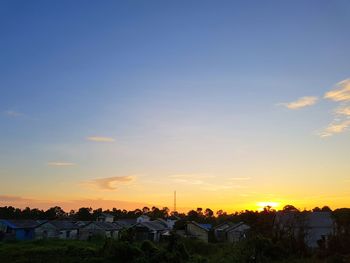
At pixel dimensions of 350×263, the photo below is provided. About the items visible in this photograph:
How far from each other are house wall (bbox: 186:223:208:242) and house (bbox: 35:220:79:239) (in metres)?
17.6

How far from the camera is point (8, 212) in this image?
319 feet

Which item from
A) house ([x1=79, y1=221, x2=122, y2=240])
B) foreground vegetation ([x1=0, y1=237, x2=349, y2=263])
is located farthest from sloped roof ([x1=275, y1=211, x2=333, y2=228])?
house ([x1=79, y1=221, x2=122, y2=240])

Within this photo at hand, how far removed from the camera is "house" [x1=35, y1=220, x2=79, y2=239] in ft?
209

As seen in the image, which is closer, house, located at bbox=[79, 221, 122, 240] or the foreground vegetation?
the foreground vegetation

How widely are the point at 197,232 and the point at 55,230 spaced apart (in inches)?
826

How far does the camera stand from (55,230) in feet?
213

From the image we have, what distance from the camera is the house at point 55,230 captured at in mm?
63750

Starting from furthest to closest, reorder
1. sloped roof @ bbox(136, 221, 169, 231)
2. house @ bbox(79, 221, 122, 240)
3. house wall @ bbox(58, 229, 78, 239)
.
A: 1. house @ bbox(79, 221, 122, 240)
2. sloped roof @ bbox(136, 221, 169, 231)
3. house wall @ bbox(58, 229, 78, 239)

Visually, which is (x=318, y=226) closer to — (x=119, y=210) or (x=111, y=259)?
(x=111, y=259)

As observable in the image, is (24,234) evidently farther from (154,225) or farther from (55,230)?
(154,225)

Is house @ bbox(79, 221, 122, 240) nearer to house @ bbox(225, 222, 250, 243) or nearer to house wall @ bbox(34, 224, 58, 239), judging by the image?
house wall @ bbox(34, 224, 58, 239)

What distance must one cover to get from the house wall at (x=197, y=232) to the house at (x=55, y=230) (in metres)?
17.6

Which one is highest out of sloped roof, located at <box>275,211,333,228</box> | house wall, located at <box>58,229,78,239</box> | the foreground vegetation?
sloped roof, located at <box>275,211,333,228</box>

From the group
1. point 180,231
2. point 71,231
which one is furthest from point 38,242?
point 180,231
